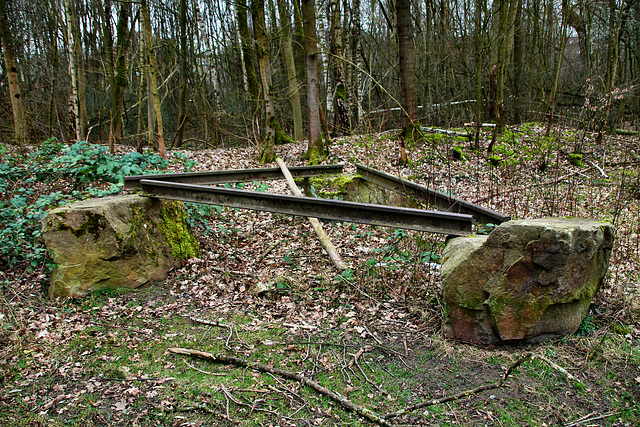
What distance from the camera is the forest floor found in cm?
289

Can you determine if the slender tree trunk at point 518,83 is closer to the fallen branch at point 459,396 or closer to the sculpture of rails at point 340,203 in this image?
the sculpture of rails at point 340,203

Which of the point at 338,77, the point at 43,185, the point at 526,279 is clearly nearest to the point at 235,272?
the point at 526,279

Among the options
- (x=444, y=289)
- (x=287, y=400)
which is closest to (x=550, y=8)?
(x=444, y=289)

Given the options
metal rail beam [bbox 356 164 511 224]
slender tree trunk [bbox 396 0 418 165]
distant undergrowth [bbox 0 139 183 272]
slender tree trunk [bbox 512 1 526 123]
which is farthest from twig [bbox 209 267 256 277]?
slender tree trunk [bbox 512 1 526 123]

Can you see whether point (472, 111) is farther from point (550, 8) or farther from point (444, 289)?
point (444, 289)

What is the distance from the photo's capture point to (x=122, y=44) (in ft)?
47.4

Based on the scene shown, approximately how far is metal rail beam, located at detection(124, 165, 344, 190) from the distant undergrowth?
382 millimetres

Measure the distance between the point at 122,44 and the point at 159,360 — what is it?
1432cm

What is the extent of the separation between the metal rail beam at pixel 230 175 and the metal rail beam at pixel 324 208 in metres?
0.31

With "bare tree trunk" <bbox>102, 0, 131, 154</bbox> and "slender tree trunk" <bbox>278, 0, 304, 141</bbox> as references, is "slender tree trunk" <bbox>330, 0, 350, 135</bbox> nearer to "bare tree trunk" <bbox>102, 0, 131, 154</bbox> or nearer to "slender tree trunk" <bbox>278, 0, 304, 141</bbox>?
"slender tree trunk" <bbox>278, 0, 304, 141</bbox>

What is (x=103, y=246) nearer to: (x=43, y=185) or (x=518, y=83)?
(x=43, y=185)

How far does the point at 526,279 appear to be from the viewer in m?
3.32

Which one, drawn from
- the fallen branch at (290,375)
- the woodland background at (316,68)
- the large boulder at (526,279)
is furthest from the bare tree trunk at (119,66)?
the large boulder at (526,279)

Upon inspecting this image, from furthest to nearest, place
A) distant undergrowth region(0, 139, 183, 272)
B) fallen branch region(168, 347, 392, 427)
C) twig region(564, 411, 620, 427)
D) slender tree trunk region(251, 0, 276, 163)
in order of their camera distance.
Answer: slender tree trunk region(251, 0, 276, 163), distant undergrowth region(0, 139, 183, 272), fallen branch region(168, 347, 392, 427), twig region(564, 411, 620, 427)
